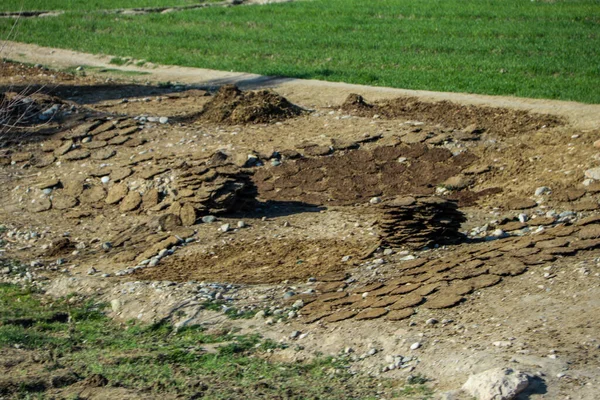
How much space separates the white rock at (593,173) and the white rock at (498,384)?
5522 millimetres

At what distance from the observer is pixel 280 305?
309 inches

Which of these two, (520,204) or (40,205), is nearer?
(520,204)

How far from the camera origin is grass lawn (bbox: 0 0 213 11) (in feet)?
100

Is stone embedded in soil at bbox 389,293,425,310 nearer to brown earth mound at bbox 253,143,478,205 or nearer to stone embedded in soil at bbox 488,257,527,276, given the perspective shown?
stone embedded in soil at bbox 488,257,527,276

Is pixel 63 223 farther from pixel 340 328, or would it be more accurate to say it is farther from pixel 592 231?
pixel 592 231

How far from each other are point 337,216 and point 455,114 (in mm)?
3977

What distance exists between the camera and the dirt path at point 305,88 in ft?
43.4

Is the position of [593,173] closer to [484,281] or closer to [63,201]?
[484,281]

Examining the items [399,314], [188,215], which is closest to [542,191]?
[399,314]

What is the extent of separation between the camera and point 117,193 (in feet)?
38.6

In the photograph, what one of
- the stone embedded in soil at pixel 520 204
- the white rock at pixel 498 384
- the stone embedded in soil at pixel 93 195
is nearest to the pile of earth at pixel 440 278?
the white rock at pixel 498 384

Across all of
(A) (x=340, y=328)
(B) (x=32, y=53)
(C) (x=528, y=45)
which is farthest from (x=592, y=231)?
(B) (x=32, y=53)

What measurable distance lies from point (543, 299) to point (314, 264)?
8.90 feet

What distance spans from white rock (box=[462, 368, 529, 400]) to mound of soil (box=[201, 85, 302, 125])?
872cm
